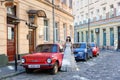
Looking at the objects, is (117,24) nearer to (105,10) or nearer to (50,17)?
(105,10)

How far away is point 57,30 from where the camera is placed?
28.8 meters

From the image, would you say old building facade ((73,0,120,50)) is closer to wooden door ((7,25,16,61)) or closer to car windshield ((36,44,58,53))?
wooden door ((7,25,16,61))

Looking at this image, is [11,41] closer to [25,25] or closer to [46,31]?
[25,25]

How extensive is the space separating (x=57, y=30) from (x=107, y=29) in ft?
54.4

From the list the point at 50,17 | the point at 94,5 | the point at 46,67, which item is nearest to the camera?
the point at 46,67

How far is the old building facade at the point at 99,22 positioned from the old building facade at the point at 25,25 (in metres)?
14.6

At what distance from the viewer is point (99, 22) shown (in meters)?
46.3

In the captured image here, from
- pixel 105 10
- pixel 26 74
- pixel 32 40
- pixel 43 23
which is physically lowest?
pixel 26 74

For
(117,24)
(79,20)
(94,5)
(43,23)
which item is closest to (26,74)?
(43,23)

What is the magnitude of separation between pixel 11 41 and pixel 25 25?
219cm

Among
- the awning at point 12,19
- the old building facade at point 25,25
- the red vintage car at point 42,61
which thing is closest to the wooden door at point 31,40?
the old building facade at point 25,25

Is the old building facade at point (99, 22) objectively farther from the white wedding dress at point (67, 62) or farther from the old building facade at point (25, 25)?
the white wedding dress at point (67, 62)

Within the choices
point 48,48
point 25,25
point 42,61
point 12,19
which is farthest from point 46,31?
point 42,61

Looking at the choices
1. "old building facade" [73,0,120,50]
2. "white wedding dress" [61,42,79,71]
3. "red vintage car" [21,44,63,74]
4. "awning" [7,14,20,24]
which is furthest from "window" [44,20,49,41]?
"old building facade" [73,0,120,50]
